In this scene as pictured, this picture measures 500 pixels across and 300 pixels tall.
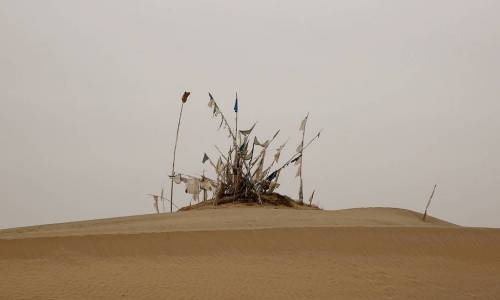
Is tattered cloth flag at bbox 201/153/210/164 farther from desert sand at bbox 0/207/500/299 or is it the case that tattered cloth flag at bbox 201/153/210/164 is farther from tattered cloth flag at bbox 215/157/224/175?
desert sand at bbox 0/207/500/299

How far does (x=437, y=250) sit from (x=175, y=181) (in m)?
1.48

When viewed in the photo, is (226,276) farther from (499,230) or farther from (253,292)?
(499,230)

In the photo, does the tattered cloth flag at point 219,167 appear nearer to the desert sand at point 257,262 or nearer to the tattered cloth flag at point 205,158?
the tattered cloth flag at point 205,158

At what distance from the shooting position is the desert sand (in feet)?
3.93

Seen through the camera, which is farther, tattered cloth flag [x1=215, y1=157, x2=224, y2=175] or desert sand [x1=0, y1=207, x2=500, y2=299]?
tattered cloth flag [x1=215, y1=157, x2=224, y2=175]

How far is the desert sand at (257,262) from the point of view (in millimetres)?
1198

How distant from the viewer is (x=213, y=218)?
191cm

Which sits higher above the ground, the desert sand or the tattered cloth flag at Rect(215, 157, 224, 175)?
the tattered cloth flag at Rect(215, 157, 224, 175)

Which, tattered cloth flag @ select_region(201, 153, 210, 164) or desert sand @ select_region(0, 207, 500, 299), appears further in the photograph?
tattered cloth flag @ select_region(201, 153, 210, 164)

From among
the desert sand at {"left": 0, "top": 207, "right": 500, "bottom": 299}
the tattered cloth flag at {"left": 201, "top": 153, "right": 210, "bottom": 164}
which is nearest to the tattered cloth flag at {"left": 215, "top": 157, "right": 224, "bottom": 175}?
the tattered cloth flag at {"left": 201, "top": 153, "right": 210, "bottom": 164}

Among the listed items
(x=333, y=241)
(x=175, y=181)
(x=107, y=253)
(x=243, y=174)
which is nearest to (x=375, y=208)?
(x=243, y=174)

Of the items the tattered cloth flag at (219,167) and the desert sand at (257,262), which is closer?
the desert sand at (257,262)

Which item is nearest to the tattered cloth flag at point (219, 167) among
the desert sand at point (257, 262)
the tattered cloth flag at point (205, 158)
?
the tattered cloth flag at point (205, 158)

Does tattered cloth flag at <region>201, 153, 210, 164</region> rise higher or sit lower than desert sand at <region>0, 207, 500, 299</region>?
higher
